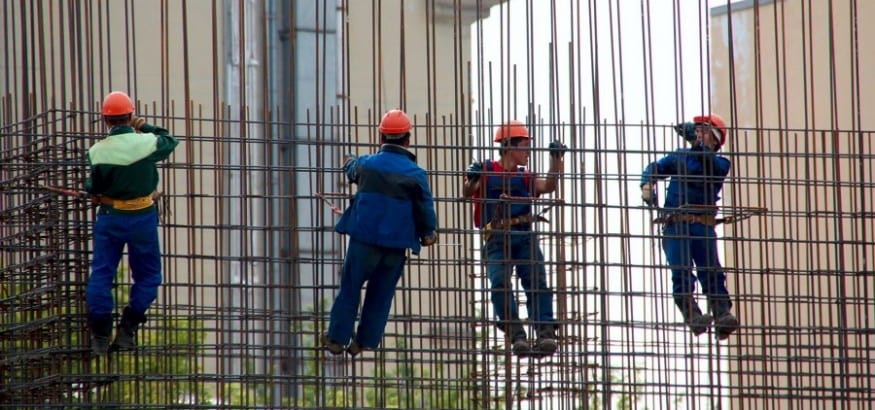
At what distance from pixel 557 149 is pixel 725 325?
213 centimetres

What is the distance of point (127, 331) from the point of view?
1071 cm

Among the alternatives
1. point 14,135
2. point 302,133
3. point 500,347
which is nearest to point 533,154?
point 500,347

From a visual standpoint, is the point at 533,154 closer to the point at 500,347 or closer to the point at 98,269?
the point at 500,347

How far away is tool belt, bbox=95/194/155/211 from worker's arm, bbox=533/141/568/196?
3160 mm

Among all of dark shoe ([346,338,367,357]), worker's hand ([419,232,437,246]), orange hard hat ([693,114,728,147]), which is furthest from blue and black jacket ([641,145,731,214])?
dark shoe ([346,338,367,357])

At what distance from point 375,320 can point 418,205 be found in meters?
0.96

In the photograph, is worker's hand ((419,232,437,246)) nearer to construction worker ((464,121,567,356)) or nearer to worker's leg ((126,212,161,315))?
construction worker ((464,121,567,356))

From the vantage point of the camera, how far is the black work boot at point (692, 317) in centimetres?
1155

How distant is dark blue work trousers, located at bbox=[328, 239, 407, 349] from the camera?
34.5ft

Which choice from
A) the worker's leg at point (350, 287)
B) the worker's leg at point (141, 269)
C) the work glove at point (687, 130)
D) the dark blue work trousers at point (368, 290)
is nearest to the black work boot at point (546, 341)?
the dark blue work trousers at point (368, 290)

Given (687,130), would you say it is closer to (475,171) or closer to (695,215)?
(695,215)

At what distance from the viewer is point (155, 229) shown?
1061cm

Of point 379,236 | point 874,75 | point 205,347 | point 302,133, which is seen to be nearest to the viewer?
point 379,236

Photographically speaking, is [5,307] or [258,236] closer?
[5,307]
